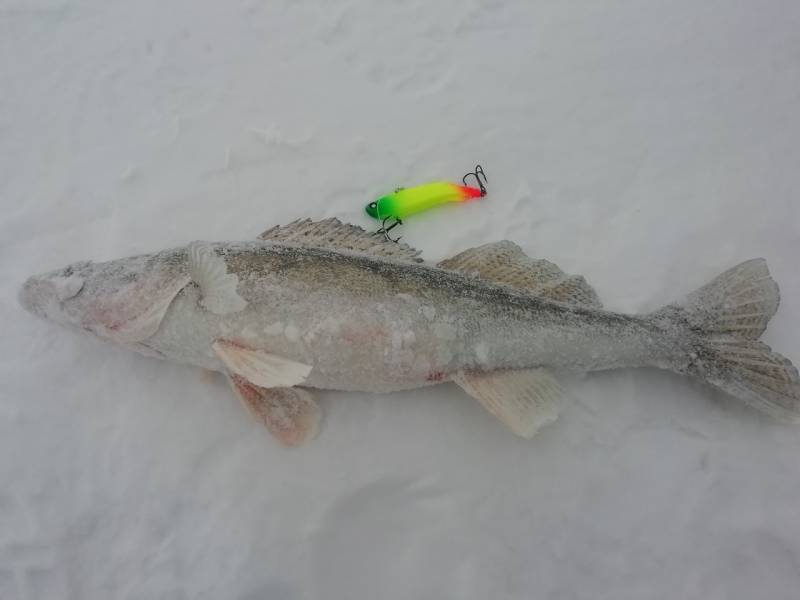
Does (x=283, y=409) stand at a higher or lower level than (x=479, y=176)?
lower

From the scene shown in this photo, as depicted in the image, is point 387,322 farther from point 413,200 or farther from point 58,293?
point 58,293

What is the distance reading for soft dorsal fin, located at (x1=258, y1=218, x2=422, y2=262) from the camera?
2674mm

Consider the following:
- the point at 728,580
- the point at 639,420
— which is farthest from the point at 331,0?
the point at 728,580

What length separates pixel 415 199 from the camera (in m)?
3.11

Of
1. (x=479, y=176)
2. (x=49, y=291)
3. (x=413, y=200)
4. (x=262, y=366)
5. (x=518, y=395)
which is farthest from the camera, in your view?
(x=479, y=176)

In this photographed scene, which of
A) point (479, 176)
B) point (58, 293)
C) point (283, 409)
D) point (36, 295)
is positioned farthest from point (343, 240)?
point (36, 295)

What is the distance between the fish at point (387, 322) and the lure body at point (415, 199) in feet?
1.45

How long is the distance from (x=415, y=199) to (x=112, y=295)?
4.84 ft

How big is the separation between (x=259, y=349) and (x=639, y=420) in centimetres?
177

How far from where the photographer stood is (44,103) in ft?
10.8

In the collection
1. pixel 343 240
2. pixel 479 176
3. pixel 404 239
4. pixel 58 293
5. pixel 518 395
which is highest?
pixel 58 293

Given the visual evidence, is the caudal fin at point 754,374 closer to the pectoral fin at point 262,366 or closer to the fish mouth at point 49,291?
the pectoral fin at point 262,366

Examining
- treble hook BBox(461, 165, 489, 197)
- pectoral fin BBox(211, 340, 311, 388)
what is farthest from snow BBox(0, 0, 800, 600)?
pectoral fin BBox(211, 340, 311, 388)

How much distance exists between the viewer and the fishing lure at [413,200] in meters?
3.10
